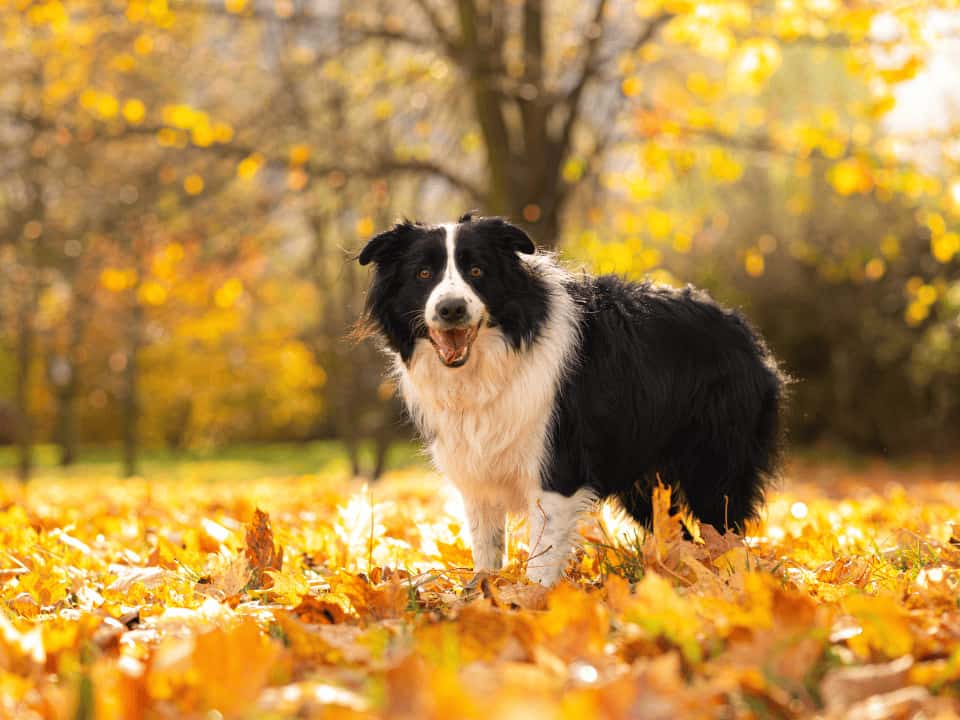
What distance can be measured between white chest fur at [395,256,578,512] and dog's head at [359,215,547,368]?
0.20 ft

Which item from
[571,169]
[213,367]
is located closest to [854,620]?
[571,169]

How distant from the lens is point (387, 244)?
4.00 meters

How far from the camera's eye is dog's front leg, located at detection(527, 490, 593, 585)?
3.61 metres

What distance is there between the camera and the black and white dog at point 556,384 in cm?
375

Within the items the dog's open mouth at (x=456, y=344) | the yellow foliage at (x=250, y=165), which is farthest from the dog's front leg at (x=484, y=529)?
the yellow foliage at (x=250, y=165)

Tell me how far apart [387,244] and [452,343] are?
0.53 m


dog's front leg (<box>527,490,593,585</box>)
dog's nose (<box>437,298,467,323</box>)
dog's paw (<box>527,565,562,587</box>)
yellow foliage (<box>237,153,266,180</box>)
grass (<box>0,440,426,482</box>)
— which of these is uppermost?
yellow foliage (<box>237,153,266,180</box>)

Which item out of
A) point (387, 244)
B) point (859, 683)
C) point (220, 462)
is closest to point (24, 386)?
point (220, 462)

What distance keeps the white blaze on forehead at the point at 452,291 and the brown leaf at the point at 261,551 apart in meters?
Result: 0.99

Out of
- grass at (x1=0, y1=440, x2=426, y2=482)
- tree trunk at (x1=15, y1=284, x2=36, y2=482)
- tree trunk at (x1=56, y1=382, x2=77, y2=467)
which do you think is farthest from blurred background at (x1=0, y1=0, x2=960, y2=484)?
tree trunk at (x1=56, y1=382, x2=77, y2=467)

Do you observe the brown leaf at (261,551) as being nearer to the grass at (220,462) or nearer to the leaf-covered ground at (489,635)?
the leaf-covered ground at (489,635)

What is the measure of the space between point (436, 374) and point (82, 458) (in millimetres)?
28458

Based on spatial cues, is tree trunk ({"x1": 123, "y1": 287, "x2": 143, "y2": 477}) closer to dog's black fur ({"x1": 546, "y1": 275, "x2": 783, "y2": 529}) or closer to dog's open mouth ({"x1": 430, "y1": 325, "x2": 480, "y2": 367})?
dog's open mouth ({"x1": 430, "y1": 325, "x2": 480, "y2": 367})

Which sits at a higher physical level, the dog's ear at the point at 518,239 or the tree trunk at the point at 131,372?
the dog's ear at the point at 518,239
